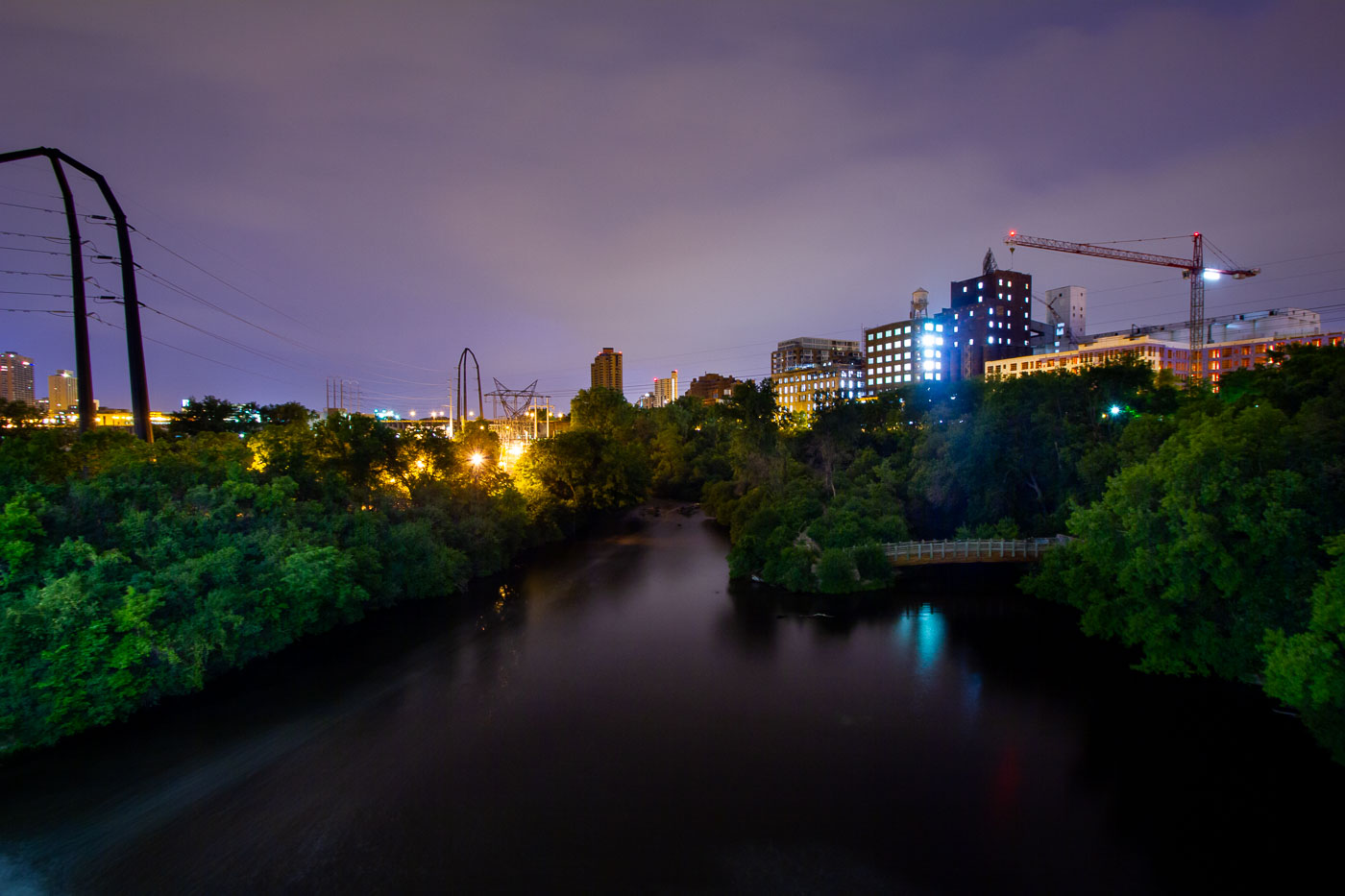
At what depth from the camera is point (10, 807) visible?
1559 centimetres

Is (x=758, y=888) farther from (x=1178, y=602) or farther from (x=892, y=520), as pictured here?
(x=892, y=520)

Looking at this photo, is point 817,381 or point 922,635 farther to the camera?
point 817,381

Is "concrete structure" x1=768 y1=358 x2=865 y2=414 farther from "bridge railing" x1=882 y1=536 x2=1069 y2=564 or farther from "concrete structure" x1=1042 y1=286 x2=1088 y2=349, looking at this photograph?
"bridge railing" x1=882 y1=536 x2=1069 y2=564

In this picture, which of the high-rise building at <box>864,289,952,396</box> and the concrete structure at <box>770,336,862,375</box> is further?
the concrete structure at <box>770,336,862,375</box>

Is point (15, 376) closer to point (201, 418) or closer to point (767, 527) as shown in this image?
point (201, 418)

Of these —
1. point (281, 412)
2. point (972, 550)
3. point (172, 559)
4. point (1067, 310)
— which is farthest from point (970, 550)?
point (1067, 310)

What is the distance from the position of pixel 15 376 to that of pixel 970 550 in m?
137

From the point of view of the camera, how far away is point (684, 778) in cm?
1734

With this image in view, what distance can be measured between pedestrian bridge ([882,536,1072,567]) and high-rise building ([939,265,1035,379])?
3661 inches

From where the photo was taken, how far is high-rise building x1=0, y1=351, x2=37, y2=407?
297 feet

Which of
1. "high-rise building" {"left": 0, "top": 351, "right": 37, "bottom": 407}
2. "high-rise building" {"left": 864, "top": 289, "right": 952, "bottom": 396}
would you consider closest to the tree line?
"high-rise building" {"left": 0, "top": 351, "right": 37, "bottom": 407}

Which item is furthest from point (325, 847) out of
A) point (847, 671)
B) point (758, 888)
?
point (847, 671)

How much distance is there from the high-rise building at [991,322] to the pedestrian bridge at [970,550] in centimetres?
9298

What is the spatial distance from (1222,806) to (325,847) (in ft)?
73.4
